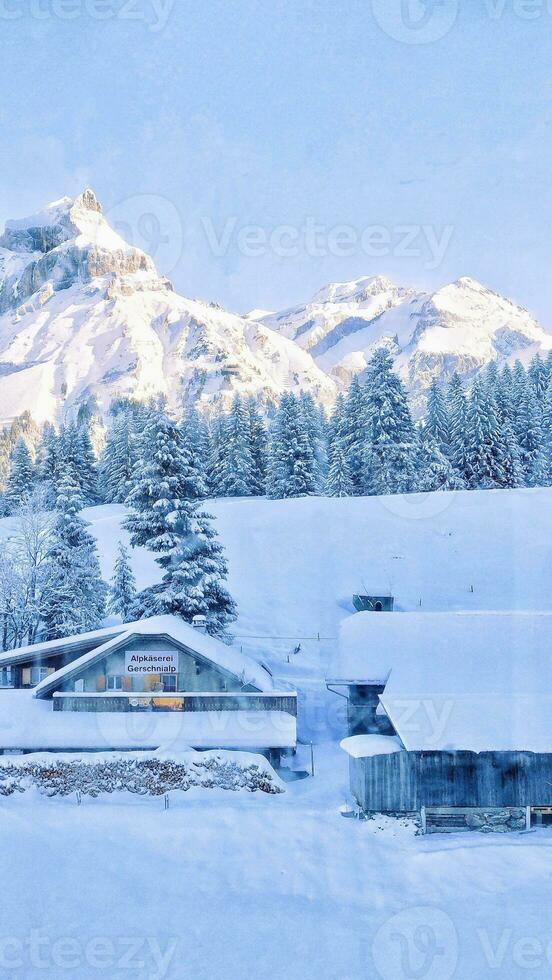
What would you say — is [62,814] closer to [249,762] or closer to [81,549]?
[249,762]

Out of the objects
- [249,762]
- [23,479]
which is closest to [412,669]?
[249,762]

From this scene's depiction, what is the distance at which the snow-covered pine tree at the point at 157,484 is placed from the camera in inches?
1363

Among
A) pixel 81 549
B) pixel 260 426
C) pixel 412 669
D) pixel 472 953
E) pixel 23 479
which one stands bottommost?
pixel 472 953

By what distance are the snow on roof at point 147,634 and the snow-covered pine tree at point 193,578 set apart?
3.44 m

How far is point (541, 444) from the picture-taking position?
64.3m

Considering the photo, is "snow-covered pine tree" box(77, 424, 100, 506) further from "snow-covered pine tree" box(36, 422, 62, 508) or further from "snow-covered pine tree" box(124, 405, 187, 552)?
"snow-covered pine tree" box(124, 405, 187, 552)

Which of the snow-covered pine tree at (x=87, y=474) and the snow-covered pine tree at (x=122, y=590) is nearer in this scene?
the snow-covered pine tree at (x=122, y=590)

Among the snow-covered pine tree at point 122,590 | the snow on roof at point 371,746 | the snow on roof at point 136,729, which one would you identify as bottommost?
the snow on roof at point 136,729

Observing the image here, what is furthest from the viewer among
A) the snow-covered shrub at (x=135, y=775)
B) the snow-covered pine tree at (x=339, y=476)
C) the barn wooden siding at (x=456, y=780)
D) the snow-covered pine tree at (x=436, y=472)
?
the snow-covered pine tree at (x=339, y=476)

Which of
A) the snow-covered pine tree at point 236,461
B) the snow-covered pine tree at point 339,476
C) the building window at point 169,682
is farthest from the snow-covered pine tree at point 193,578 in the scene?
the snow-covered pine tree at point 236,461

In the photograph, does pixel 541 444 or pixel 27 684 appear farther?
pixel 541 444

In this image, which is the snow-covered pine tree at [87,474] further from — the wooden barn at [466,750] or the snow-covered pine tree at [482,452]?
the wooden barn at [466,750]

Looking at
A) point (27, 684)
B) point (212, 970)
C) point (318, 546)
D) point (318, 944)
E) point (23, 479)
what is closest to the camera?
point (212, 970)

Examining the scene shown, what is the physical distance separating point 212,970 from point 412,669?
38.8 ft
